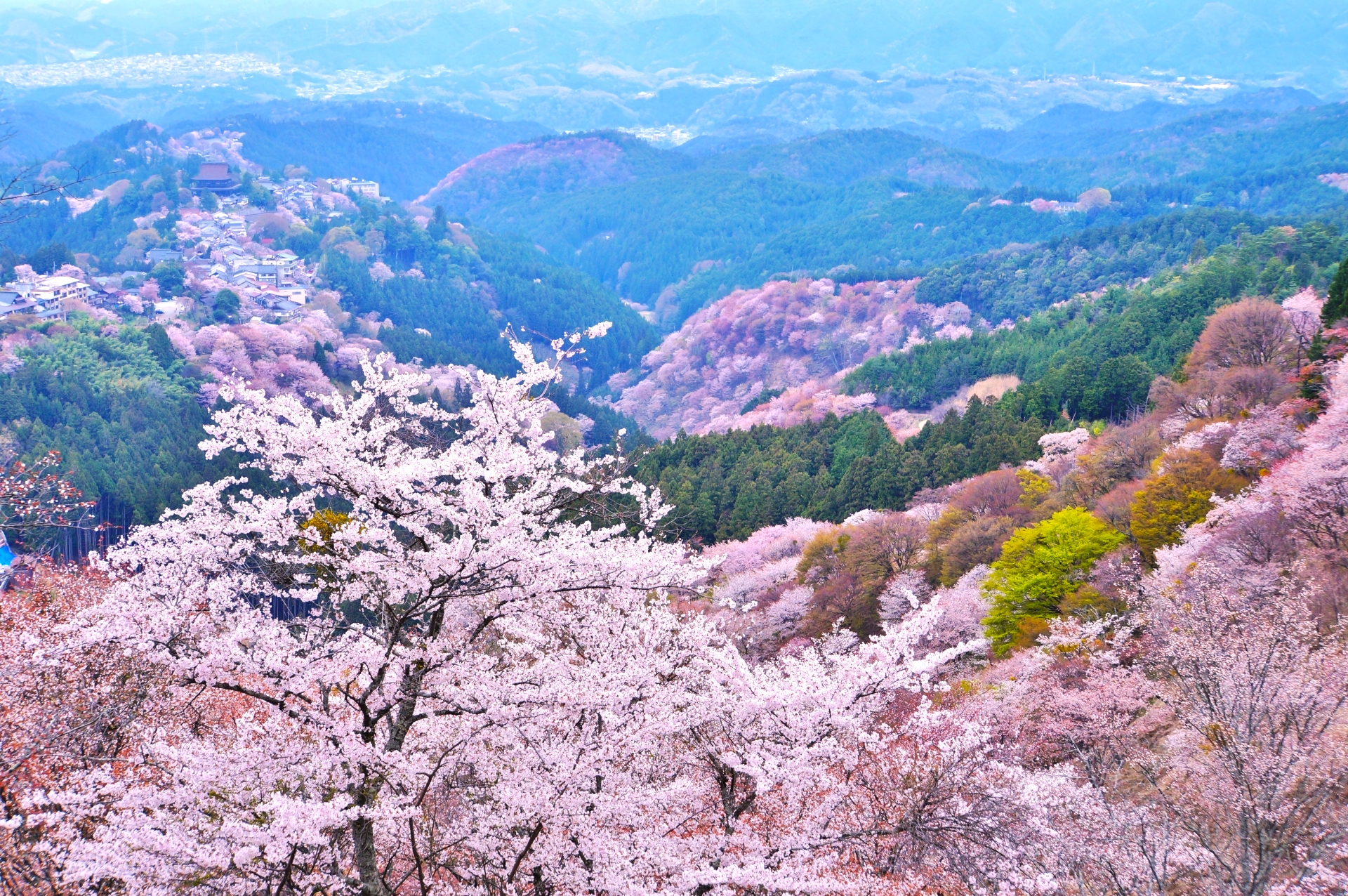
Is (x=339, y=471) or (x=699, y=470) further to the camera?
(x=699, y=470)

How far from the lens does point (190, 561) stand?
10055 millimetres

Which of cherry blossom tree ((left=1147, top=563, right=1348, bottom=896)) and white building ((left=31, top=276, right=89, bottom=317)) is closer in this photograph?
cherry blossom tree ((left=1147, top=563, right=1348, bottom=896))

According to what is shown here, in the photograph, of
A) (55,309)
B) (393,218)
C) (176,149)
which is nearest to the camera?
(55,309)

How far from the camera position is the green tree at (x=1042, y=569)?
27.0m

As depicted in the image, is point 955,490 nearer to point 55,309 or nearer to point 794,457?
point 794,457

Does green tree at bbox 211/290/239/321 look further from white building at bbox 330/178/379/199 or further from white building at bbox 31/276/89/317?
white building at bbox 330/178/379/199

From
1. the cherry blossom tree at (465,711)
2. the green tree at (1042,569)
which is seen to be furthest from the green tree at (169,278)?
the cherry blossom tree at (465,711)

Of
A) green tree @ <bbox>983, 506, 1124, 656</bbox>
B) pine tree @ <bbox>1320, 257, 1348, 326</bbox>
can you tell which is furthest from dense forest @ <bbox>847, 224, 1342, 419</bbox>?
green tree @ <bbox>983, 506, 1124, 656</bbox>

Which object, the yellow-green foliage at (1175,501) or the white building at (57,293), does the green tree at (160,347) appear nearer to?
the white building at (57,293)

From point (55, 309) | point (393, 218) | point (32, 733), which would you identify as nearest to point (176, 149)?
point (393, 218)

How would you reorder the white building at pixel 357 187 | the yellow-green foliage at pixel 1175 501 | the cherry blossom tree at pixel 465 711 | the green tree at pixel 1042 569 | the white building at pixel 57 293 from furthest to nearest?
the white building at pixel 357 187, the white building at pixel 57 293, the green tree at pixel 1042 569, the yellow-green foliage at pixel 1175 501, the cherry blossom tree at pixel 465 711

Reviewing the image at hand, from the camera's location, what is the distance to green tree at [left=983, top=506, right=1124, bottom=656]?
27000 millimetres

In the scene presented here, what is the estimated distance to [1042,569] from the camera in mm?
27500

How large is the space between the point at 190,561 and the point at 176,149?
20014 centimetres
